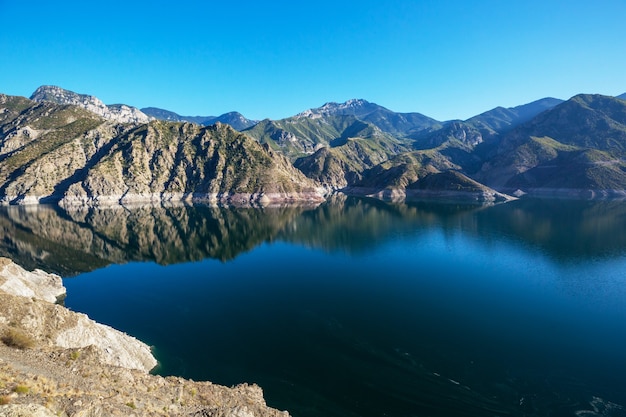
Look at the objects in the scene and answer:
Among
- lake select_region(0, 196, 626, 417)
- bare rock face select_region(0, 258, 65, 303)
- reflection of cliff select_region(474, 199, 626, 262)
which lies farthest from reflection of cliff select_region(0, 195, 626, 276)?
bare rock face select_region(0, 258, 65, 303)

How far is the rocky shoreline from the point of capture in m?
18.8

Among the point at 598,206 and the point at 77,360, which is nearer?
the point at 77,360

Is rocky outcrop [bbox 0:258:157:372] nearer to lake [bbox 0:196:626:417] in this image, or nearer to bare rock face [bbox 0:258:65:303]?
bare rock face [bbox 0:258:65:303]

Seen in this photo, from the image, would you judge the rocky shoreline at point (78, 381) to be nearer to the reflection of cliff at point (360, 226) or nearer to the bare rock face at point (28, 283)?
the bare rock face at point (28, 283)

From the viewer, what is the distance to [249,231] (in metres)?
141

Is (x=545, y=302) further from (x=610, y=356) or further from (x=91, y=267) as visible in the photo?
(x=91, y=267)

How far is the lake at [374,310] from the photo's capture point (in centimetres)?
3750

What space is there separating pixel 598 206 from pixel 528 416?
720 feet

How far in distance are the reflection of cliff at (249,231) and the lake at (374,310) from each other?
50.1 inches

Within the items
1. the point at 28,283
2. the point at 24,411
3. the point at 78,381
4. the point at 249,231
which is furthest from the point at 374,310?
the point at 249,231

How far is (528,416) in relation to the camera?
109ft

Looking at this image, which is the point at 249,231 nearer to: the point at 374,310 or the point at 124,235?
the point at 124,235

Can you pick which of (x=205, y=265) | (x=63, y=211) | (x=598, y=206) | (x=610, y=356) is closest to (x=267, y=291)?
(x=205, y=265)

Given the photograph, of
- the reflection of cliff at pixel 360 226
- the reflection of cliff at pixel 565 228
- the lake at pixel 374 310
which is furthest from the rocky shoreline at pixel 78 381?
the reflection of cliff at pixel 565 228
